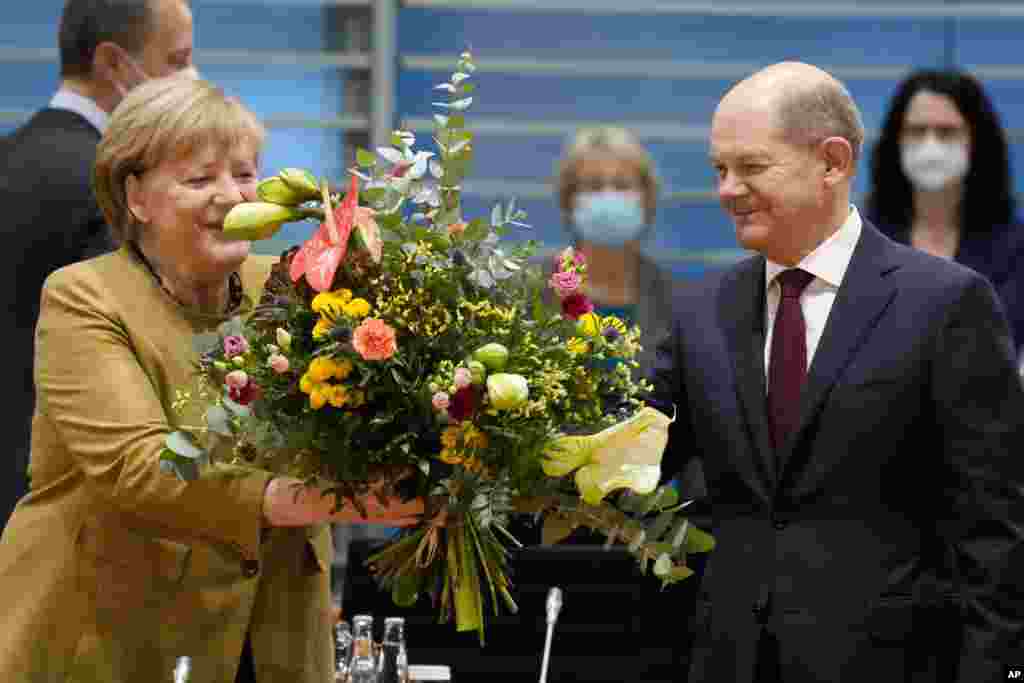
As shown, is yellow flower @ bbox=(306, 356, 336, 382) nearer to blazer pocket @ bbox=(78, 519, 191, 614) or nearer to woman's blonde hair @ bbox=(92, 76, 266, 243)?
blazer pocket @ bbox=(78, 519, 191, 614)

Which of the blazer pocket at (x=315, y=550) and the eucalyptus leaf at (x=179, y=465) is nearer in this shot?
the eucalyptus leaf at (x=179, y=465)

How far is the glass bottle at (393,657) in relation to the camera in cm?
288

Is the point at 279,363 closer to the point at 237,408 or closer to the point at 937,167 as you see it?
the point at 237,408

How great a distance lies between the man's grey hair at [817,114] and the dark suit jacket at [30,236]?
1758 millimetres

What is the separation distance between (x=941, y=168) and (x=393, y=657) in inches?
127

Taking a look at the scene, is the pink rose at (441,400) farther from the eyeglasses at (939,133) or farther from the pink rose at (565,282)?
the eyeglasses at (939,133)

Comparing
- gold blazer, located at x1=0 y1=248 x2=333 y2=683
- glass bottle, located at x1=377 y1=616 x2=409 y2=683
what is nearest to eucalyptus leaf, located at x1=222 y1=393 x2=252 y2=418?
gold blazer, located at x1=0 y1=248 x2=333 y2=683

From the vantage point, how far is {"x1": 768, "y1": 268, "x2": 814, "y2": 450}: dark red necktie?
3102 millimetres

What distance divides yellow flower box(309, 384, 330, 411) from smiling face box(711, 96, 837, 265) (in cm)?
98

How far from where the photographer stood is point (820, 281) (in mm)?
3180

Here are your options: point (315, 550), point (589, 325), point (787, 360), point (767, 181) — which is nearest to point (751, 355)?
point (787, 360)

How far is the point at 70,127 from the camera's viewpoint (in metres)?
4.38

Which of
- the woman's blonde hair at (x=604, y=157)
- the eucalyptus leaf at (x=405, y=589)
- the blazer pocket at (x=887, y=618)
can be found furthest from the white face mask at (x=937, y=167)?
the eucalyptus leaf at (x=405, y=589)

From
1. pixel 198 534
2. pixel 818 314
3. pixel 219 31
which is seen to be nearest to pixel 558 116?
pixel 219 31
